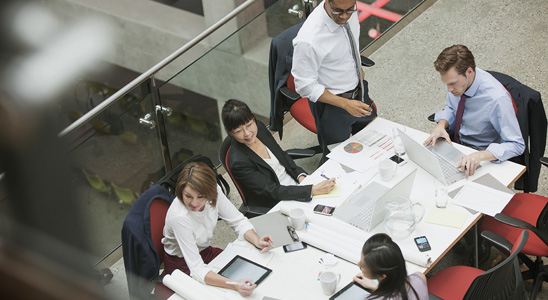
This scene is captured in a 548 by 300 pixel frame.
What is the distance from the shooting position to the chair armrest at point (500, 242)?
306 centimetres

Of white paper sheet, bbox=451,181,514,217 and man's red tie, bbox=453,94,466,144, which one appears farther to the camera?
man's red tie, bbox=453,94,466,144

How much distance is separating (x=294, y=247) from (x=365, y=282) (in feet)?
1.52

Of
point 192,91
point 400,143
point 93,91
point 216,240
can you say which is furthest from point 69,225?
point 93,91

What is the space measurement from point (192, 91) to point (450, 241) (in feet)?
7.89

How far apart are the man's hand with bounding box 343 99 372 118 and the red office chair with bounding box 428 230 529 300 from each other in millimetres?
1070

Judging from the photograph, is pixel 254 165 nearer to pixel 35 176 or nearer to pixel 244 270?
pixel 244 270

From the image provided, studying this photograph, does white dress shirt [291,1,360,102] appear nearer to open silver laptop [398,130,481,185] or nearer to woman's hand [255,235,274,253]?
open silver laptop [398,130,481,185]

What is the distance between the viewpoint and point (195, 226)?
3168 millimetres

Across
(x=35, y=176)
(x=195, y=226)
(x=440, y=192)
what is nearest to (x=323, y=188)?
(x=440, y=192)

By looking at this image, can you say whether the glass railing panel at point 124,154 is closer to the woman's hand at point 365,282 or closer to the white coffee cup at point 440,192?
the woman's hand at point 365,282

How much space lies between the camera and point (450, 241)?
10.2ft

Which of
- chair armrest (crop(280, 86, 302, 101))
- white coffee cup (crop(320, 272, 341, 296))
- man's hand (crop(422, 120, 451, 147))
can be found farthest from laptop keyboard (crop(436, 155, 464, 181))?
chair armrest (crop(280, 86, 302, 101))

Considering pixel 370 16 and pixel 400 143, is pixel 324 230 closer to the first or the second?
pixel 400 143

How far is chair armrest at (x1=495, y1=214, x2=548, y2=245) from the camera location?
3.16 metres
